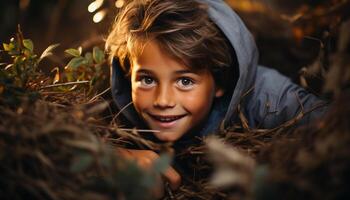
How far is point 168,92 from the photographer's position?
205 centimetres

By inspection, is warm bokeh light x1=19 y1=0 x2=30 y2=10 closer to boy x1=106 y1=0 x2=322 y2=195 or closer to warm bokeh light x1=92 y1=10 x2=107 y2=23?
warm bokeh light x1=92 y1=10 x2=107 y2=23

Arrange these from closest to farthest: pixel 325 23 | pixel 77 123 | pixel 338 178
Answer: pixel 338 178
pixel 77 123
pixel 325 23

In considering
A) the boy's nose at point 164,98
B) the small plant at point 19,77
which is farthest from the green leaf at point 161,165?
the boy's nose at point 164,98

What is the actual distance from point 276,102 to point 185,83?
1.98 ft

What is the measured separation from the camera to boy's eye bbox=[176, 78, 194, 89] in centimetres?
211

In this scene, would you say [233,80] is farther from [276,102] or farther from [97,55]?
[97,55]

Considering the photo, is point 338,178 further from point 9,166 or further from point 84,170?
point 9,166

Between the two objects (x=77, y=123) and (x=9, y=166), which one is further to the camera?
(x=77, y=123)

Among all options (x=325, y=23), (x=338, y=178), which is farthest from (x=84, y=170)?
(x=325, y=23)

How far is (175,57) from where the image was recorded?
207 centimetres

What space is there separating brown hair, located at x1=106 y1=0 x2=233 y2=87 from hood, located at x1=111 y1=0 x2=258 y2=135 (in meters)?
0.07

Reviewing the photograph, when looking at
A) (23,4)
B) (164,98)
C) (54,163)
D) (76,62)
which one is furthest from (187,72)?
(23,4)

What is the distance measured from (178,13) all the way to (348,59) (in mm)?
1088

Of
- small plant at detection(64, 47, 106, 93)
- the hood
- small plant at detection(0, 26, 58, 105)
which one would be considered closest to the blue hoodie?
the hood
